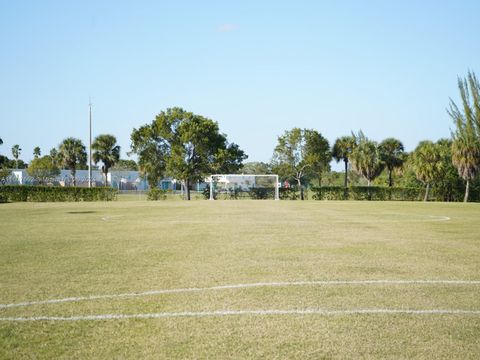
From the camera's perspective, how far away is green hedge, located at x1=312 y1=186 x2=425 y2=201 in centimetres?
5231

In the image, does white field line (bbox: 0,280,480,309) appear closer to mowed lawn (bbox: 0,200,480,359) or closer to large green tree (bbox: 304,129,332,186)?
mowed lawn (bbox: 0,200,480,359)

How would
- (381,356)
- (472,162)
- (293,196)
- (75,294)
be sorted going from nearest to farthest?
1. (381,356)
2. (75,294)
3. (472,162)
4. (293,196)

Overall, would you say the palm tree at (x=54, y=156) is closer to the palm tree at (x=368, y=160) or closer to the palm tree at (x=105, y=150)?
the palm tree at (x=105, y=150)

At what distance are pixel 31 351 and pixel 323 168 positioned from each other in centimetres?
6054

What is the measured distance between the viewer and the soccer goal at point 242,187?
5244cm

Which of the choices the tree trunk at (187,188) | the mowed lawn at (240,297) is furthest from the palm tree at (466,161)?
the mowed lawn at (240,297)

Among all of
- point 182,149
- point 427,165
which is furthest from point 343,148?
point 182,149

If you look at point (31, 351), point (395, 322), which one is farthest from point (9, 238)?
point (395, 322)

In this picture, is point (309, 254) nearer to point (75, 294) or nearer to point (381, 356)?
point (75, 294)

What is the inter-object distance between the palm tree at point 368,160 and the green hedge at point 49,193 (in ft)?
99.2

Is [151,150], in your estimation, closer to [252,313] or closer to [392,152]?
[392,152]

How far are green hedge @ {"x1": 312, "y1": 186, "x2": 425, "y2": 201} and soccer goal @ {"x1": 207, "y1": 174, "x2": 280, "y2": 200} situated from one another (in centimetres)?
491

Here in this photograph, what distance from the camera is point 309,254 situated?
402 inches

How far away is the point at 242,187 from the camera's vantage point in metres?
52.5
